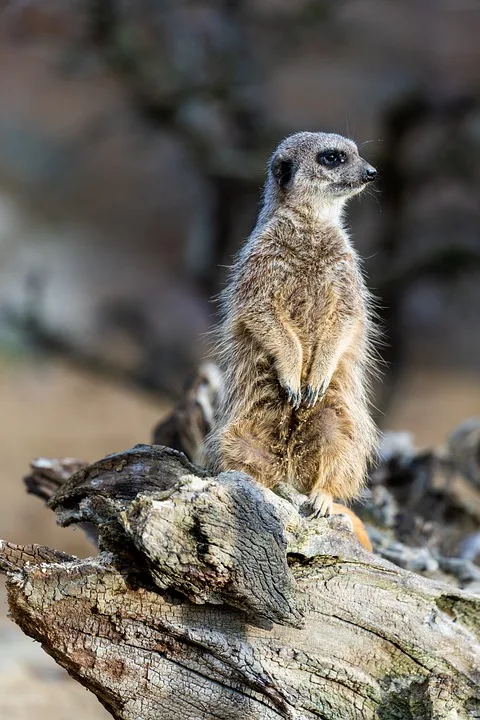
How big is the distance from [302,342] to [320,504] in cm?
47

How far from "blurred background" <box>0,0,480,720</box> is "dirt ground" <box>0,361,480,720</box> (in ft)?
0.08

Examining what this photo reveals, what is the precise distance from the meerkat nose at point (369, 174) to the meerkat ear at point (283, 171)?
22 centimetres

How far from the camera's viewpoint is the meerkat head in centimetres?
261

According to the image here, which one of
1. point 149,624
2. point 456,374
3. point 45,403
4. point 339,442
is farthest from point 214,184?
point 149,624

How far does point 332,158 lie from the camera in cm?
264

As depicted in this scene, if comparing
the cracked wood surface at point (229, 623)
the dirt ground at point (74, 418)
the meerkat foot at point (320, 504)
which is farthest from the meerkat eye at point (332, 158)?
the dirt ground at point (74, 418)

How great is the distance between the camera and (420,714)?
1915 mm

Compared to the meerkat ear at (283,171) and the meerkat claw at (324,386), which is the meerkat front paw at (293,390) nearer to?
the meerkat claw at (324,386)

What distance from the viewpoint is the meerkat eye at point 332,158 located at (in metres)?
2.63

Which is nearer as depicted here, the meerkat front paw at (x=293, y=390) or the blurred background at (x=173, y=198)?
the meerkat front paw at (x=293, y=390)

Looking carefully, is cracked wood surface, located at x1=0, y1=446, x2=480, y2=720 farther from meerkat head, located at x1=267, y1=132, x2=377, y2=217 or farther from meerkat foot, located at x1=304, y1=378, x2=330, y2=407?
meerkat head, located at x1=267, y1=132, x2=377, y2=217

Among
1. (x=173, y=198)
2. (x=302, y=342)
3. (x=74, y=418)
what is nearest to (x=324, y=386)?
(x=302, y=342)

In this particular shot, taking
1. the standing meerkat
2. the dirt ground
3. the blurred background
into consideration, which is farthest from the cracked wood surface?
the dirt ground

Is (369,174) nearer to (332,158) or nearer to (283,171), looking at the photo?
(332,158)
